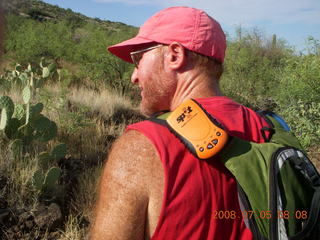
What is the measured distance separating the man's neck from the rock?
2.71m

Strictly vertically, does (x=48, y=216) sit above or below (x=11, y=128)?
below

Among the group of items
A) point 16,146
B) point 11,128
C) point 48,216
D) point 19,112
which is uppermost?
point 19,112

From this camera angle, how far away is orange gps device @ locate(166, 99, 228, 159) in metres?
1.30

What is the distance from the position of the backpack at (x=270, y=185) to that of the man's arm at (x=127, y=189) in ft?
0.49

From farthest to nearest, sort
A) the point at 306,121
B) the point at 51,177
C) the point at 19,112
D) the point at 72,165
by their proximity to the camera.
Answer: the point at 306,121 < the point at 72,165 < the point at 19,112 < the point at 51,177

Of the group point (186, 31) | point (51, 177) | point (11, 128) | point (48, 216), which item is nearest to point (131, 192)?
point (186, 31)

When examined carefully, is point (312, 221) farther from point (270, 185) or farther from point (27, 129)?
point (27, 129)

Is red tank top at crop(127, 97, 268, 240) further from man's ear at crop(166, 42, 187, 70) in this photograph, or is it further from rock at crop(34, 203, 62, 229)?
rock at crop(34, 203, 62, 229)

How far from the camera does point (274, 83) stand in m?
13.9

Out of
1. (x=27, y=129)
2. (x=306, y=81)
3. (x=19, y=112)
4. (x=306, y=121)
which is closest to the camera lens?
(x=27, y=129)

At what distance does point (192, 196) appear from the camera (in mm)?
1337

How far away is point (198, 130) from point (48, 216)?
3.05 meters

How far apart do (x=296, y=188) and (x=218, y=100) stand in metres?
0.51

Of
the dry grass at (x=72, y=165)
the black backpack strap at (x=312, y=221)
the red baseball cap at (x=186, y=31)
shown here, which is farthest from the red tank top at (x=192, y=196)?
the dry grass at (x=72, y=165)
